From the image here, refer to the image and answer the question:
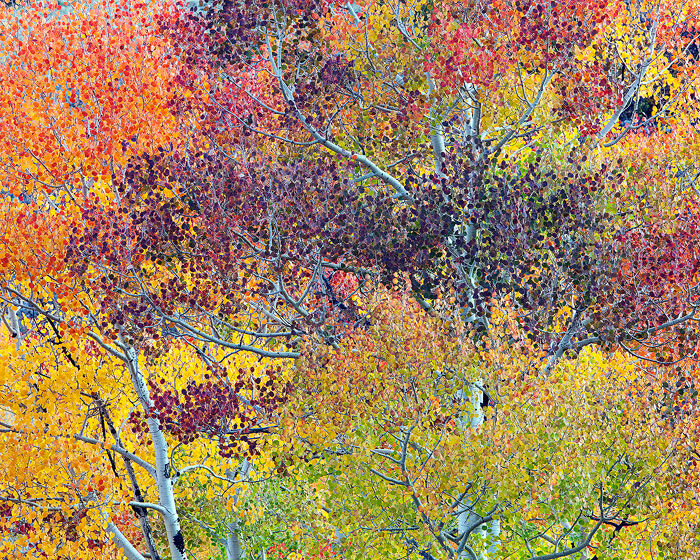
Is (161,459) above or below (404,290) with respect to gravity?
above

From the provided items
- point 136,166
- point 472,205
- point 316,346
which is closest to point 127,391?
point 136,166

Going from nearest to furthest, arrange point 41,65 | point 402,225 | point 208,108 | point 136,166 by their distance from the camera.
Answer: point 402,225 < point 136,166 < point 208,108 < point 41,65

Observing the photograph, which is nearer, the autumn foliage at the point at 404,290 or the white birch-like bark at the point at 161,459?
the autumn foliage at the point at 404,290

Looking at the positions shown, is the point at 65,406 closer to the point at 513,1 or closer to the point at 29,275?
the point at 29,275

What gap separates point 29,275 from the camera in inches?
714

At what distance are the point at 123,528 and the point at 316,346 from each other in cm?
1414

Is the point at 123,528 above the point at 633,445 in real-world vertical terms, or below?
above

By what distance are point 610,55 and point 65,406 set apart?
1239 cm

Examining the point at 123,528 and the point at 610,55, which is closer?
the point at 610,55

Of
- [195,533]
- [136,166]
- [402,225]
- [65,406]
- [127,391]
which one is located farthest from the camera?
[195,533]

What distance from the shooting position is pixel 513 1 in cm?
1425

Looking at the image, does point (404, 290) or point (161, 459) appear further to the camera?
point (161, 459)

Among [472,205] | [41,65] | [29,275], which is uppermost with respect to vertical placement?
[41,65]

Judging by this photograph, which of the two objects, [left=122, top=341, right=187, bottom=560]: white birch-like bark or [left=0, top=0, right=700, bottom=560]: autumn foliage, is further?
[left=122, top=341, right=187, bottom=560]: white birch-like bark
